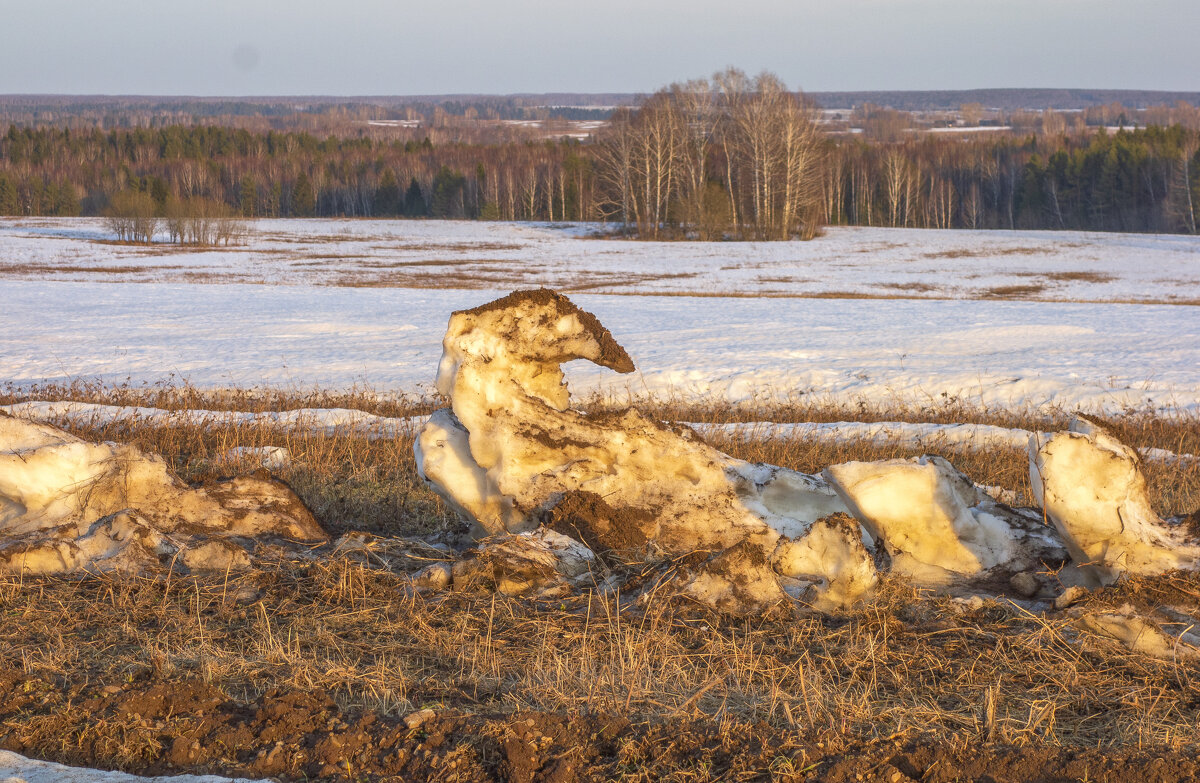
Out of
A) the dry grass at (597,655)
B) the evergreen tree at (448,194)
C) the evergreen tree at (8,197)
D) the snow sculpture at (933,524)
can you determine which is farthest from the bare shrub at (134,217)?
the snow sculpture at (933,524)

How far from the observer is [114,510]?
649 centimetres

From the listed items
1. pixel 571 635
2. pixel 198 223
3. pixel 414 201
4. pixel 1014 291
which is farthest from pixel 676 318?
pixel 414 201

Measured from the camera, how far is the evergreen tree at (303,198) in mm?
110812

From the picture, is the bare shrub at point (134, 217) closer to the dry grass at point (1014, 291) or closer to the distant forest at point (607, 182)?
the distant forest at point (607, 182)

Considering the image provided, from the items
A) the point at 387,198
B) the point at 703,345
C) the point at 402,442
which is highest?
the point at 387,198

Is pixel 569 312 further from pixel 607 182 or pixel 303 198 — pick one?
pixel 303 198

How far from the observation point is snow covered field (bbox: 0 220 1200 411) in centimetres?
1788

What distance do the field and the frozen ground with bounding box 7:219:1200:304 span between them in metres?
20.4

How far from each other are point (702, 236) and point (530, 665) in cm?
7184

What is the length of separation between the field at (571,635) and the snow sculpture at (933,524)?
0.45m

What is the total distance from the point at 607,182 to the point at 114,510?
82.6 m

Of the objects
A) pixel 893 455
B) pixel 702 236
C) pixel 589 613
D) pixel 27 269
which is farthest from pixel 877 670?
pixel 702 236

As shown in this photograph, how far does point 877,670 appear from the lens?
448 centimetres

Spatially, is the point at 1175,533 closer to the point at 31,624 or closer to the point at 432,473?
the point at 432,473
